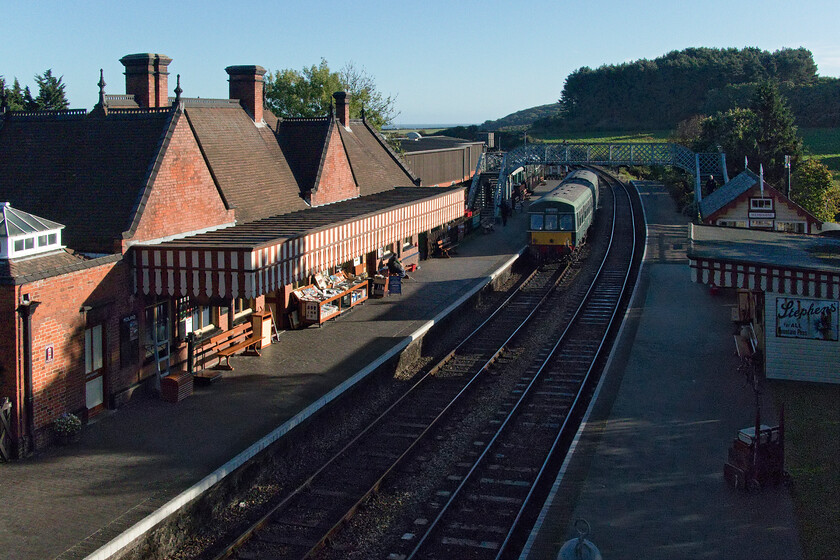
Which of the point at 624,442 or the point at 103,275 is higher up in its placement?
the point at 103,275

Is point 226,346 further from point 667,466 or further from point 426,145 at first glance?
point 426,145

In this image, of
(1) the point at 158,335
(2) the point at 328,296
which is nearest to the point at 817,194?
(2) the point at 328,296

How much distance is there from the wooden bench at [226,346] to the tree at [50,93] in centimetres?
3139

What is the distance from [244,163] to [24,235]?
10.0 m

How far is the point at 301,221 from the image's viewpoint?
21.4 m

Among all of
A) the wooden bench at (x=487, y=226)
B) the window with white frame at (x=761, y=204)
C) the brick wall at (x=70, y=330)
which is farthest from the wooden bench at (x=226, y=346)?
the wooden bench at (x=487, y=226)

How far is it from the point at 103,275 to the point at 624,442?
32.1 ft

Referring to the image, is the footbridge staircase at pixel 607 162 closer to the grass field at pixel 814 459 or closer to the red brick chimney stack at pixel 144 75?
the red brick chimney stack at pixel 144 75

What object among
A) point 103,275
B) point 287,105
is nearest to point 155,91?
point 103,275

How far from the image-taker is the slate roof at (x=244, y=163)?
21609 mm

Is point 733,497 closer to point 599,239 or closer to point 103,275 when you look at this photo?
point 103,275

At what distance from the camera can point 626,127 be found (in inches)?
5197

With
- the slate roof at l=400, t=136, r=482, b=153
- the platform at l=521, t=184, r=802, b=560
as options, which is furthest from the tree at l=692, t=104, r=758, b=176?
the platform at l=521, t=184, r=802, b=560

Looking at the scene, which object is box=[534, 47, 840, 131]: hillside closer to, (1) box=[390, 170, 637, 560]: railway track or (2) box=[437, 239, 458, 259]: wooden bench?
(2) box=[437, 239, 458, 259]: wooden bench
